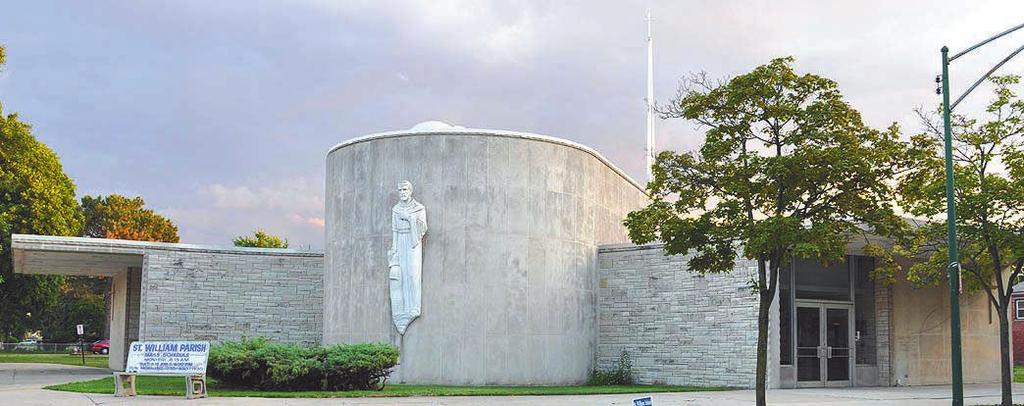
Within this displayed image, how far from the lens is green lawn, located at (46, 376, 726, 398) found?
2034cm

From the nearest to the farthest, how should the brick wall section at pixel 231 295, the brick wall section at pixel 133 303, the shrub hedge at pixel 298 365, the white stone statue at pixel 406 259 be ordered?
the shrub hedge at pixel 298 365, the white stone statue at pixel 406 259, the brick wall section at pixel 231 295, the brick wall section at pixel 133 303

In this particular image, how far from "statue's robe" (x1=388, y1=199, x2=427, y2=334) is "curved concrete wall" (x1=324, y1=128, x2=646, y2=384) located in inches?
9.5

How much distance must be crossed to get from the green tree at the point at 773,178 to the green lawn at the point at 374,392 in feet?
21.4

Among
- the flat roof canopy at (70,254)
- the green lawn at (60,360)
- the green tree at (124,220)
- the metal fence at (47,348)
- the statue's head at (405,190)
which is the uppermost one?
the green tree at (124,220)

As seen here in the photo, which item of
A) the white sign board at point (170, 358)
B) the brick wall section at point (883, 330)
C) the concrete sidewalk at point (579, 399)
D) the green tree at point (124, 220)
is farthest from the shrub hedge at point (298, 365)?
the green tree at point (124, 220)

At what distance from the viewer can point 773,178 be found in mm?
16859

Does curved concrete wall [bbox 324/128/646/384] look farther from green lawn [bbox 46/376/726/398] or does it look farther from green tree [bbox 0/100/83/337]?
green tree [bbox 0/100/83/337]

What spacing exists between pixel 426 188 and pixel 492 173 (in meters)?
1.66

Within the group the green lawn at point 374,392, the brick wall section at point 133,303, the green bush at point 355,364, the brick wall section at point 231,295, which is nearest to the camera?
the green lawn at point 374,392

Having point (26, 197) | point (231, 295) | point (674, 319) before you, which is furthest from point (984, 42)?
point (26, 197)

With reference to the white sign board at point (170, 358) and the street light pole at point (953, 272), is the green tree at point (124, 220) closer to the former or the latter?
the white sign board at point (170, 358)

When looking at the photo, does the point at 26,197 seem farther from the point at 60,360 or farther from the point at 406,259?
the point at 406,259

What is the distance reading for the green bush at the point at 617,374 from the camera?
26672 mm

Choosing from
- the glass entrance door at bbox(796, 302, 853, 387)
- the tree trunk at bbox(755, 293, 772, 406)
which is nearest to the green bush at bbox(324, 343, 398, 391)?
the tree trunk at bbox(755, 293, 772, 406)
